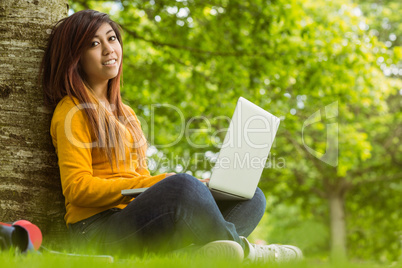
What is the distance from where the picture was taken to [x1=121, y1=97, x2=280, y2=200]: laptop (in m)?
2.73

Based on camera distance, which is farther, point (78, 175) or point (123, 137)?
point (123, 137)

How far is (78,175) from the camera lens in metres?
2.72

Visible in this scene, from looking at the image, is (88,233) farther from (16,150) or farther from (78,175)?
(16,150)

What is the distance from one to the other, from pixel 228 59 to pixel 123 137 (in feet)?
15.5

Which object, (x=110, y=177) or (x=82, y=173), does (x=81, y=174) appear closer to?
(x=82, y=173)

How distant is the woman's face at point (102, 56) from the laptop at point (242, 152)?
926 mm

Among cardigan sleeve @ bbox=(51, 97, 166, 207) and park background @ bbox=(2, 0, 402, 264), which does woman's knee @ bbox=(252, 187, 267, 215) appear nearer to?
cardigan sleeve @ bbox=(51, 97, 166, 207)

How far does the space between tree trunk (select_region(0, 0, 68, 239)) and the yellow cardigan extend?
0.26 metres

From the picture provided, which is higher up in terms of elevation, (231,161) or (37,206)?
(231,161)

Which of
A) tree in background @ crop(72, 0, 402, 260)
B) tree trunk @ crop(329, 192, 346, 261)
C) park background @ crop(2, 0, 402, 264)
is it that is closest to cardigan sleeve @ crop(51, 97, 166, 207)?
park background @ crop(2, 0, 402, 264)

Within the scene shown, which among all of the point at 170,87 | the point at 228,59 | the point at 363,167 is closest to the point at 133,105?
the point at 170,87

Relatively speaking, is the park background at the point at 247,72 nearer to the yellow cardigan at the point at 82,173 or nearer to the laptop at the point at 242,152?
the laptop at the point at 242,152

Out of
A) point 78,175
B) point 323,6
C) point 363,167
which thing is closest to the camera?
point 78,175

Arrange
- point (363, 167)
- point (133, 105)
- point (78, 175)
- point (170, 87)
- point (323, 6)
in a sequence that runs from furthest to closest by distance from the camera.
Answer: point (363, 167)
point (323, 6)
point (170, 87)
point (133, 105)
point (78, 175)
